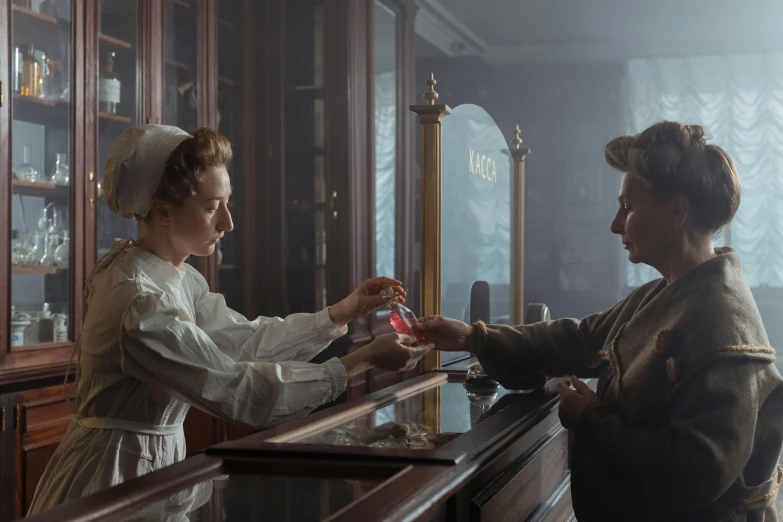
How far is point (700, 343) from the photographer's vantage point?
1.52 m

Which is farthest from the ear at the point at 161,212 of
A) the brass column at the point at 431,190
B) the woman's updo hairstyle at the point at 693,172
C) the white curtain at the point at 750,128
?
the white curtain at the point at 750,128

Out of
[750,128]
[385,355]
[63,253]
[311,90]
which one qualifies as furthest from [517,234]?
[750,128]

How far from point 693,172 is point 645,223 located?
0.13 m

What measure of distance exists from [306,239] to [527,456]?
319 centimetres

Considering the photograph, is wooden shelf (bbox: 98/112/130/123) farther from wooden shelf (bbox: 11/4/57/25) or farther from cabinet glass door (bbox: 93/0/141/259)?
wooden shelf (bbox: 11/4/57/25)

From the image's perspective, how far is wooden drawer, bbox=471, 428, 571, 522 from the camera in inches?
56.4

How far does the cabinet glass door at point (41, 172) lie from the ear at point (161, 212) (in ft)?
4.77

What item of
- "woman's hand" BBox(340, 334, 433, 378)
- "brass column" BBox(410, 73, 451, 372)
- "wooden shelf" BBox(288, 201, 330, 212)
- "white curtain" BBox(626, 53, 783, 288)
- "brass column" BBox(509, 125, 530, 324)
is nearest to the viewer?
"woman's hand" BBox(340, 334, 433, 378)

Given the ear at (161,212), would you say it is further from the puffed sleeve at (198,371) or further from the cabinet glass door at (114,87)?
the cabinet glass door at (114,87)

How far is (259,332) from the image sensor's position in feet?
7.00

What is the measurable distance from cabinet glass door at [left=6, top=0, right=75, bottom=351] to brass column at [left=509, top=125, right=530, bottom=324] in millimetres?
1995

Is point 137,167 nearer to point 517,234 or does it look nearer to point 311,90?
point 517,234

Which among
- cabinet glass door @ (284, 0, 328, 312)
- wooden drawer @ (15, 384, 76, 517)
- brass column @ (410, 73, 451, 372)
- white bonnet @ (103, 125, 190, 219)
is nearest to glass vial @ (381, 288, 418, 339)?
white bonnet @ (103, 125, 190, 219)

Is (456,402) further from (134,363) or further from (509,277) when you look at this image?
(509,277)
